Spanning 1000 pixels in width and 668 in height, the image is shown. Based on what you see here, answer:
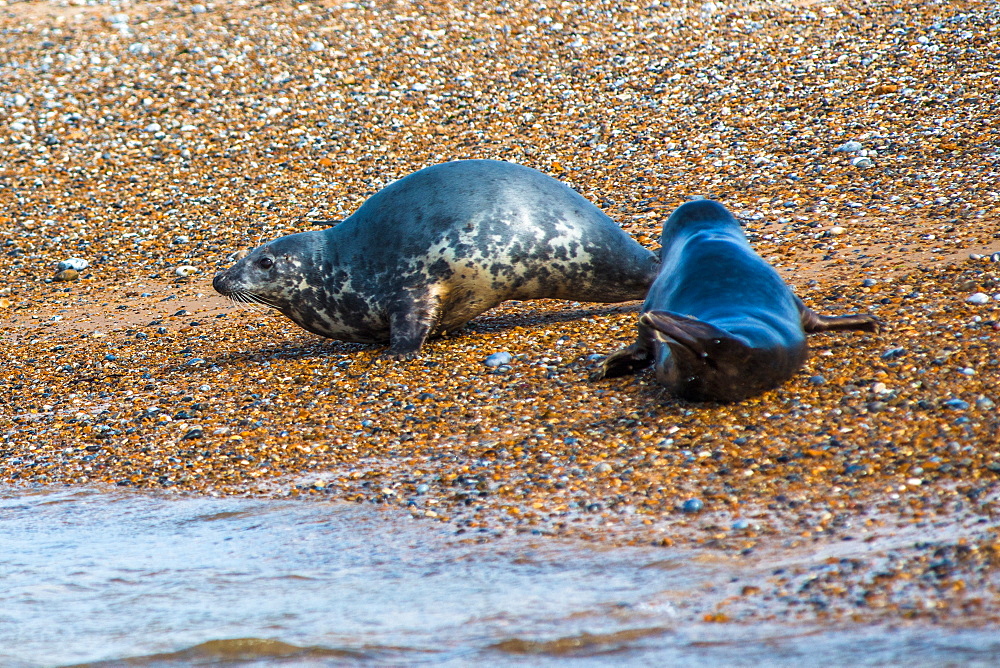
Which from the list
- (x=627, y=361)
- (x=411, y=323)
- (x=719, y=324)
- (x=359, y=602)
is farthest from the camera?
(x=411, y=323)

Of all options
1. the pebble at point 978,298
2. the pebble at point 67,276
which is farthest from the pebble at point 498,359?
the pebble at point 67,276

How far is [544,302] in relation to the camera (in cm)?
604

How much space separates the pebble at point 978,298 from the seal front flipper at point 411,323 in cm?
230

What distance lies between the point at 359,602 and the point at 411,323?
253cm

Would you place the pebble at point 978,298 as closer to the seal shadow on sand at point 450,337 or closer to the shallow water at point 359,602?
the seal shadow on sand at point 450,337

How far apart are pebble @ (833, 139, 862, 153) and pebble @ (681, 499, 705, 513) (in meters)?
4.94

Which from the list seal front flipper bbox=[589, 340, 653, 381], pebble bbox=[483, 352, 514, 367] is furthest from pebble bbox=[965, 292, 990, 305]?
pebble bbox=[483, 352, 514, 367]

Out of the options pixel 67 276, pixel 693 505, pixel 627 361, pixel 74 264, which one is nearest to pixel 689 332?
pixel 693 505

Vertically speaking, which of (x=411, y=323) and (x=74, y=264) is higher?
(x=74, y=264)

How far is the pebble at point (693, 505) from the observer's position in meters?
3.28

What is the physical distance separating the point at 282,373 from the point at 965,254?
3.31m

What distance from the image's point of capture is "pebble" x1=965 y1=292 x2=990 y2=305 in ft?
15.6

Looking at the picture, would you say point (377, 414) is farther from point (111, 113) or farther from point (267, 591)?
point (111, 113)

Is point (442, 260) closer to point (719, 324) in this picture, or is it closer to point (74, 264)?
point (719, 324)
